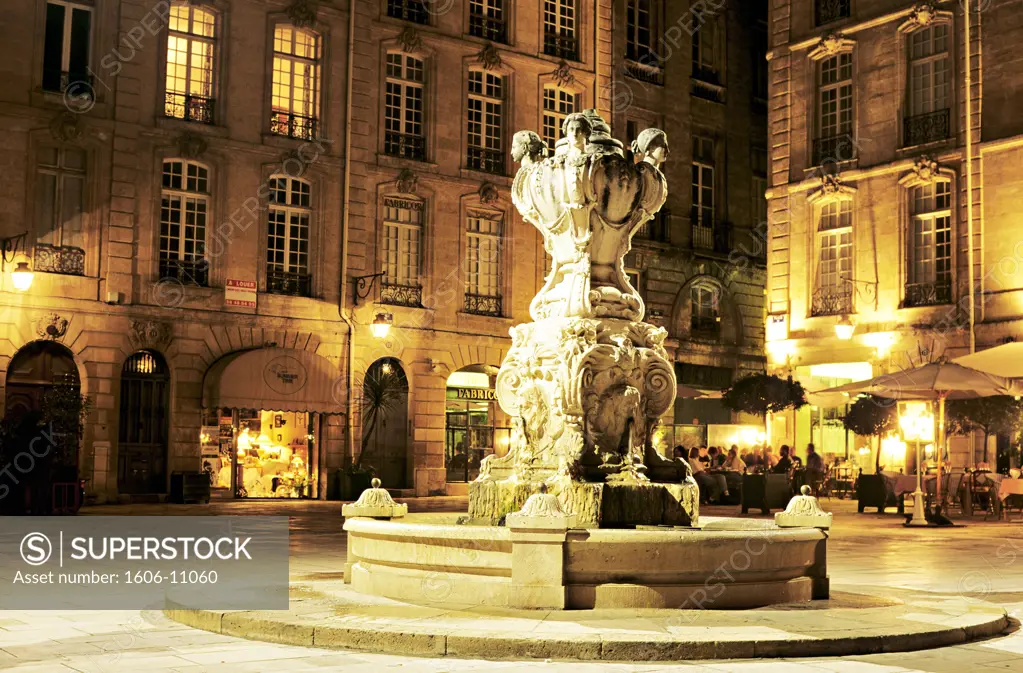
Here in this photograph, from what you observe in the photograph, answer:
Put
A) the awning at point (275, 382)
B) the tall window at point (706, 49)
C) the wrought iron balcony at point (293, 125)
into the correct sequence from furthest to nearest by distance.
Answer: the tall window at point (706, 49), the wrought iron balcony at point (293, 125), the awning at point (275, 382)

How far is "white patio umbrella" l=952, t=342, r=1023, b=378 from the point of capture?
21673 mm

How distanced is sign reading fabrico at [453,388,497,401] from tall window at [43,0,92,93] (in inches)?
440

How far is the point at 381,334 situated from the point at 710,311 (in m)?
12.8

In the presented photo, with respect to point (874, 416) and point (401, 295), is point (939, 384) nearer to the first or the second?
point (874, 416)

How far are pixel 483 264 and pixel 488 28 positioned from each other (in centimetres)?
603

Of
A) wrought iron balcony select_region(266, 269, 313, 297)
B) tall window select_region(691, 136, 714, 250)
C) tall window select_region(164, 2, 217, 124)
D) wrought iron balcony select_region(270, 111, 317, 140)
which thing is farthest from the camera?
tall window select_region(691, 136, 714, 250)

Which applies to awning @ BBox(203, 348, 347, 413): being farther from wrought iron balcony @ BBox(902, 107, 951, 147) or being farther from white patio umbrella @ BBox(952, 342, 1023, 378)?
wrought iron balcony @ BBox(902, 107, 951, 147)

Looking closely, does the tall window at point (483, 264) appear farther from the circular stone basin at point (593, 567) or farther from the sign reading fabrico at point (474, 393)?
the circular stone basin at point (593, 567)

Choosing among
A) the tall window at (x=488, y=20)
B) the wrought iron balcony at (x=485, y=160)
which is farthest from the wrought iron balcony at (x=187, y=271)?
the tall window at (x=488, y=20)

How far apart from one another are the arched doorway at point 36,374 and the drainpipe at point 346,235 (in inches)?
237

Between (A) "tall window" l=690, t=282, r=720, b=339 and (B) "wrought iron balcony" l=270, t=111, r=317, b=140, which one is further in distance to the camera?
(A) "tall window" l=690, t=282, r=720, b=339

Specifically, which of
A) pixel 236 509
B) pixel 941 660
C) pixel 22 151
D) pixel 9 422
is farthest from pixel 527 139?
pixel 22 151

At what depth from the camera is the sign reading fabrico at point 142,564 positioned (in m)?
9.58

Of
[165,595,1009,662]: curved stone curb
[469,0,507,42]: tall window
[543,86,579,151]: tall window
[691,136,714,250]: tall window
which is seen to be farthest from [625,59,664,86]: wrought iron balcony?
[165,595,1009,662]: curved stone curb
